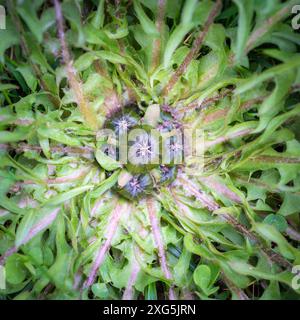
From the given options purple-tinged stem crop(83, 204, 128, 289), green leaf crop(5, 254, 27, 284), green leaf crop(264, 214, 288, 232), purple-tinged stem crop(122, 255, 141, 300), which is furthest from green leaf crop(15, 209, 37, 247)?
green leaf crop(264, 214, 288, 232)

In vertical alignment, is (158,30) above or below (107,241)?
above

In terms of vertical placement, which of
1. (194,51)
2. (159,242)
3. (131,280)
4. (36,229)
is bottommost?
(131,280)

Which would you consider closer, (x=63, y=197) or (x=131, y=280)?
(x=63, y=197)

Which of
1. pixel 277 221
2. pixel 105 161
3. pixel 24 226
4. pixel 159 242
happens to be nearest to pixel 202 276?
pixel 159 242

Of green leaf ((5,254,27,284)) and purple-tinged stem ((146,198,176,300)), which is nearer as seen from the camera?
green leaf ((5,254,27,284))

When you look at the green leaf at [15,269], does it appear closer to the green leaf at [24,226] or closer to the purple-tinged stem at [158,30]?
the green leaf at [24,226]

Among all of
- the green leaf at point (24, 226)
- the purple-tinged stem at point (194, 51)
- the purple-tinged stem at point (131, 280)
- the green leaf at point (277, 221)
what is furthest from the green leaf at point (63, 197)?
the green leaf at point (277, 221)

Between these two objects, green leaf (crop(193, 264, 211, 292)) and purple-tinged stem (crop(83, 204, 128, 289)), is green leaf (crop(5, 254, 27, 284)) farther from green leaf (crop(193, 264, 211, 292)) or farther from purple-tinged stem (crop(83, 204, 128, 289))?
green leaf (crop(193, 264, 211, 292))

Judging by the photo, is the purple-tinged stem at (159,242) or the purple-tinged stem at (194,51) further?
the purple-tinged stem at (159,242)

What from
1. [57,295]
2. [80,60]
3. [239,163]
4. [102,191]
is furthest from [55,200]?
[239,163]

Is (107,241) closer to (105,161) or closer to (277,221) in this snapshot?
(105,161)

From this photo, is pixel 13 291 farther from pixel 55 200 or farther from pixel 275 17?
pixel 275 17

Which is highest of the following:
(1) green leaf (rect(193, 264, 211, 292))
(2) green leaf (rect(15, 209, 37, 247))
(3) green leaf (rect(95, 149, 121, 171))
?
(3) green leaf (rect(95, 149, 121, 171))
